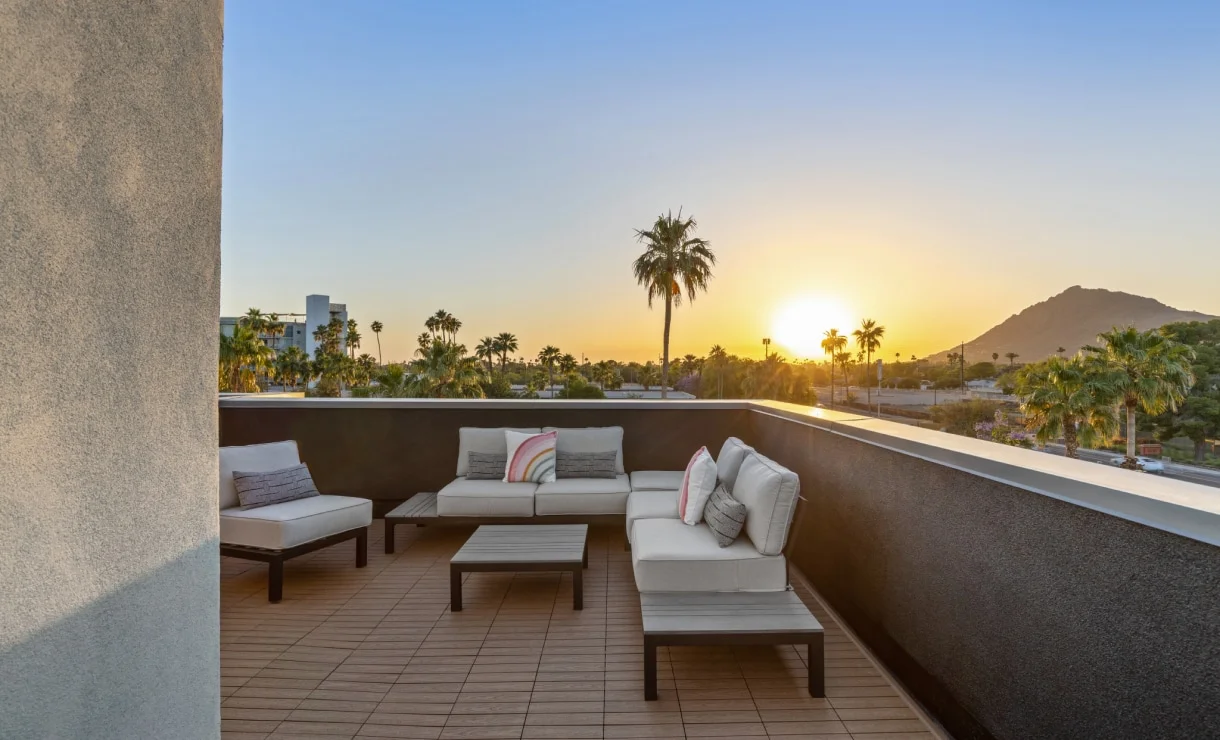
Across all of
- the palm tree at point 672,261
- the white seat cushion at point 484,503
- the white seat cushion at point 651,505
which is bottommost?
the white seat cushion at point 484,503

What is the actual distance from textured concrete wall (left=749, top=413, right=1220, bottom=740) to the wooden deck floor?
33 cm

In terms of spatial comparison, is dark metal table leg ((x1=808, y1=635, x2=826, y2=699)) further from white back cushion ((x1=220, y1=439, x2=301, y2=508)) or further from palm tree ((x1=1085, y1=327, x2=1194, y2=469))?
palm tree ((x1=1085, y1=327, x2=1194, y2=469))

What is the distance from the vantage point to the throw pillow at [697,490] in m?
3.64

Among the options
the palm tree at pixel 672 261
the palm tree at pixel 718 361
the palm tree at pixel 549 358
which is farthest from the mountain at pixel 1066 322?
the palm tree at pixel 549 358

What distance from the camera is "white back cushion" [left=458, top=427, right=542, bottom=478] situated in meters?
5.16

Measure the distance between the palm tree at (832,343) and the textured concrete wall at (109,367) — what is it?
153ft

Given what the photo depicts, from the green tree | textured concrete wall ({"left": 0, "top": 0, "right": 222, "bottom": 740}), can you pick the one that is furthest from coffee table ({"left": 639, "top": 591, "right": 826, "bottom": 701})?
the green tree

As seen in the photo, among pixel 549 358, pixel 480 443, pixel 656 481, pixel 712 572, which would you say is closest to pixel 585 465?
pixel 656 481

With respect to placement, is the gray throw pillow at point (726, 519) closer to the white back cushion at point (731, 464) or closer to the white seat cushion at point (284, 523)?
the white back cushion at point (731, 464)

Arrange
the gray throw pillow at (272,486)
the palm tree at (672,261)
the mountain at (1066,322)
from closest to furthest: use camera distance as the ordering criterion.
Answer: the gray throw pillow at (272,486)
the mountain at (1066,322)
the palm tree at (672,261)

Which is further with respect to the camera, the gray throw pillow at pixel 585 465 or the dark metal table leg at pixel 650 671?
the gray throw pillow at pixel 585 465

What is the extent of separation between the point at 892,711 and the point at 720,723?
722 millimetres

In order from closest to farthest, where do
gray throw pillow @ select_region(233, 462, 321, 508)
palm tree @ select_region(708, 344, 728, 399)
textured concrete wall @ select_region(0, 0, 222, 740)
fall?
textured concrete wall @ select_region(0, 0, 222, 740), gray throw pillow @ select_region(233, 462, 321, 508), palm tree @ select_region(708, 344, 728, 399)

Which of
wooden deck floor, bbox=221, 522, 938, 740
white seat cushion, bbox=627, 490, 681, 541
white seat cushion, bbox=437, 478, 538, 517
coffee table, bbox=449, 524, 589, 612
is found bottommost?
wooden deck floor, bbox=221, 522, 938, 740
